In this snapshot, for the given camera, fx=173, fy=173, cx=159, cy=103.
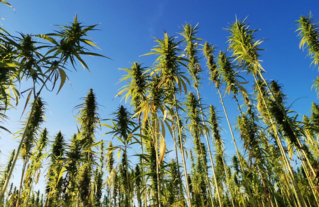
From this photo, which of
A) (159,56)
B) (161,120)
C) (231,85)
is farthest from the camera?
(231,85)

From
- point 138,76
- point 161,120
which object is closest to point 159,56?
point 138,76

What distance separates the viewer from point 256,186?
1259 cm

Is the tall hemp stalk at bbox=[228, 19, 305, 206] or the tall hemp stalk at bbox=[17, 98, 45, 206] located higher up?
the tall hemp stalk at bbox=[228, 19, 305, 206]

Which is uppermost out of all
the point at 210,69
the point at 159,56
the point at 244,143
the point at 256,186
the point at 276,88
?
the point at 210,69

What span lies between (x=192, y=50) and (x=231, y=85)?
3.66 m

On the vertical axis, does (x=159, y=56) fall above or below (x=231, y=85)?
below

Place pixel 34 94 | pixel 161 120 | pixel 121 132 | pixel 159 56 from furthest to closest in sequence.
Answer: pixel 121 132, pixel 159 56, pixel 161 120, pixel 34 94

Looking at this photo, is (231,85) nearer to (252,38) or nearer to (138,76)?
(252,38)

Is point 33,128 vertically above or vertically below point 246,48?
below

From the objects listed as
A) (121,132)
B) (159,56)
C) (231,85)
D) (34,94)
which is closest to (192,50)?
(231,85)

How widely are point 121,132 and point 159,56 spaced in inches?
123

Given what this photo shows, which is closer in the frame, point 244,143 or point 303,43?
point 303,43

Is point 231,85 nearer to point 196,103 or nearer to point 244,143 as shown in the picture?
point 196,103

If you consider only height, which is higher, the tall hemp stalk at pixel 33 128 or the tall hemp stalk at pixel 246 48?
the tall hemp stalk at pixel 246 48
